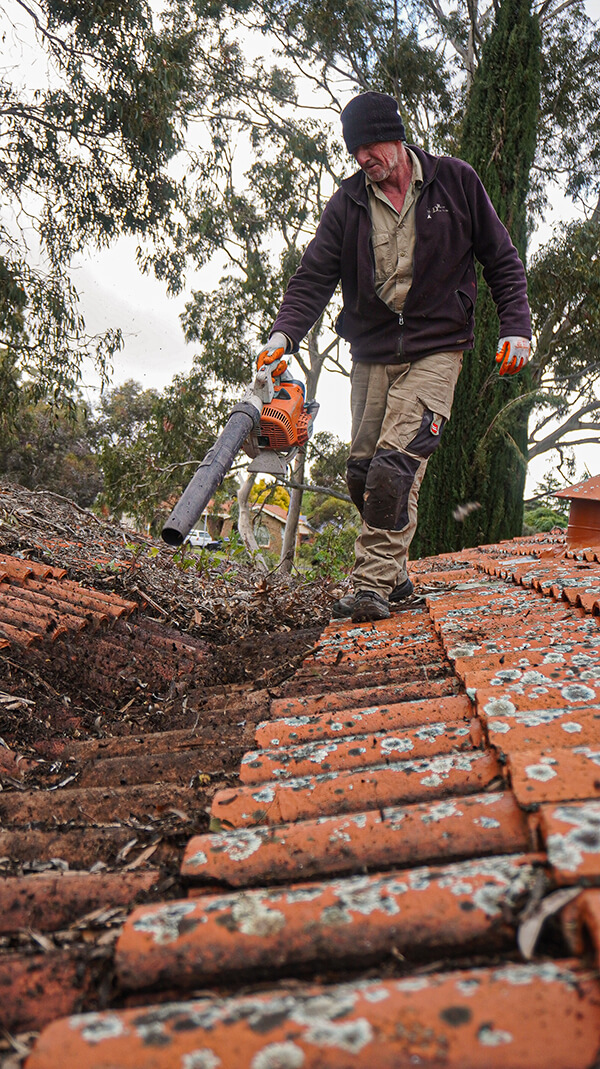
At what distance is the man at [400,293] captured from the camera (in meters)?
2.88

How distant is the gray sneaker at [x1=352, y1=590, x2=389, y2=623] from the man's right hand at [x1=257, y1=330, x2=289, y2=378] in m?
0.97

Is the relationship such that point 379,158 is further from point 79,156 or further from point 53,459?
point 53,459

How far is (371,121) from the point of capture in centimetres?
277

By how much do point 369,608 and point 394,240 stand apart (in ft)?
4.60

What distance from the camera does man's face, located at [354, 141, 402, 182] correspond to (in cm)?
282

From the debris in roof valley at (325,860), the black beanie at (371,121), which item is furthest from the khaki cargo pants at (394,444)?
the black beanie at (371,121)

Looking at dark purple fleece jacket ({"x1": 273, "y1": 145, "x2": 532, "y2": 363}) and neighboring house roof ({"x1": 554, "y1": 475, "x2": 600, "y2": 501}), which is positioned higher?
dark purple fleece jacket ({"x1": 273, "y1": 145, "x2": 532, "y2": 363})

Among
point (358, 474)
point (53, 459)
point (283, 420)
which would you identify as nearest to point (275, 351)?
point (283, 420)

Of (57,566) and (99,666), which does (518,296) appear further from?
(57,566)

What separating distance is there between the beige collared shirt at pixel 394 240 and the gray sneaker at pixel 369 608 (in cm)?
111

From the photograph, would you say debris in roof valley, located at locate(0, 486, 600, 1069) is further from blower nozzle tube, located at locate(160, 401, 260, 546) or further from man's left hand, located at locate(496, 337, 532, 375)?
man's left hand, located at locate(496, 337, 532, 375)

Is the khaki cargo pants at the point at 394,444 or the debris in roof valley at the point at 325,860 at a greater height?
the khaki cargo pants at the point at 394,444

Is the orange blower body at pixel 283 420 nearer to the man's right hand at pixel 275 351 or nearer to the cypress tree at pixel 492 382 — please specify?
the man's right hand at pixel 275 351

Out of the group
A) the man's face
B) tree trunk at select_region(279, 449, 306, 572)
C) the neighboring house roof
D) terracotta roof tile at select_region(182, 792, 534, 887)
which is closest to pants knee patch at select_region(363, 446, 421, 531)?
the man's face
